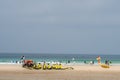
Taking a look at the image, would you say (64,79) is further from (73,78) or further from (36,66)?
(36,66)

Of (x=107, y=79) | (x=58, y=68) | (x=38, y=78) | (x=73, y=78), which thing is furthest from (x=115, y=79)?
(x=58, y=68)

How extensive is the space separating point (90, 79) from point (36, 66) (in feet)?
41.1

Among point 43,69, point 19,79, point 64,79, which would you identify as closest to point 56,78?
point 64,79

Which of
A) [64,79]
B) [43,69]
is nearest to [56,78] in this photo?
[64,79]

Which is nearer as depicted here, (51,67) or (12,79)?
(12,79)

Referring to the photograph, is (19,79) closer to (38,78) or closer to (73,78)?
(38,78)

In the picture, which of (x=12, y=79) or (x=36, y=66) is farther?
(x=36, y=66)

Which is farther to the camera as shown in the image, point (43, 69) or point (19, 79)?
point (43, 69)

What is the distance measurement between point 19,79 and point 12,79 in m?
0.57

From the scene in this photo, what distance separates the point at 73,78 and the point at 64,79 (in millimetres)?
1171

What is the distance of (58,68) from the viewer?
4453cm

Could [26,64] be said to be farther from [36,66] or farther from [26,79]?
Answer: [26,79]

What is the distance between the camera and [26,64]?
46250 mm

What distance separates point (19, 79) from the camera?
31875mm
